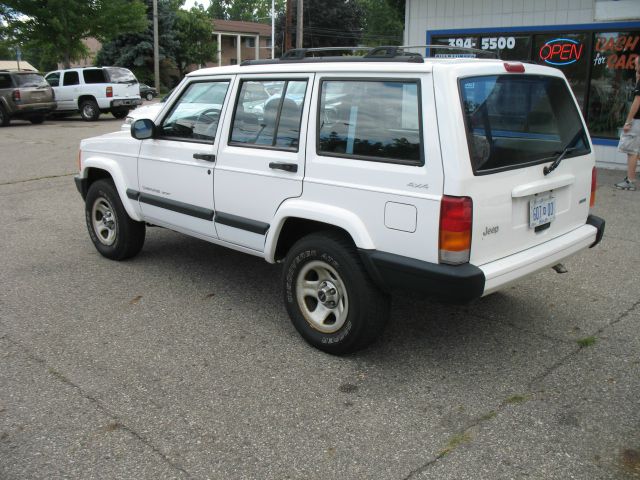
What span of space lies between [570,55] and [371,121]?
9.07 m

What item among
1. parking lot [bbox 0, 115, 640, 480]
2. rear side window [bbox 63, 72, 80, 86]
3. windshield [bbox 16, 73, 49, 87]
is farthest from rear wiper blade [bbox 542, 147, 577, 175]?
rear side window [bbox 63, 72, 80, 86]

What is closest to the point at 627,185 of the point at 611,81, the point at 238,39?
the point at 611,81

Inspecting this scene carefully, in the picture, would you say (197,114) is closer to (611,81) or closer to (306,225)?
(306,225)

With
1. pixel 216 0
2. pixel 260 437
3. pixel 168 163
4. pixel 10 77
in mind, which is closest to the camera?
pixel 260 437

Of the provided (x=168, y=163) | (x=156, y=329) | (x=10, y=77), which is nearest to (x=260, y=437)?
(x=156, y=329)

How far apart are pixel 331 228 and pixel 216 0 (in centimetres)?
11374

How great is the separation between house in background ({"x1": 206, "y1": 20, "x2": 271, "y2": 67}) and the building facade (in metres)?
59.5

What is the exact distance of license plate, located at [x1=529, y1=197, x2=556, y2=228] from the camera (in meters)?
3.76

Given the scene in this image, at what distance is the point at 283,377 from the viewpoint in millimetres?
3740

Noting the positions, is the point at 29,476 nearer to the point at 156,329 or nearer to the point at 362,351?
the point at 156,329

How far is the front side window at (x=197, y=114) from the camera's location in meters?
4.70

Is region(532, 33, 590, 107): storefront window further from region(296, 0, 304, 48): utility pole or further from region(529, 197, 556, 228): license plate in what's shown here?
region(296, 0, 304, 48): utility pole

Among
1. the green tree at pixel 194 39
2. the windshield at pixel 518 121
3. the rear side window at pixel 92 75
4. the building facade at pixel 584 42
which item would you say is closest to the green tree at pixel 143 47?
the green tree at pixel 194 39

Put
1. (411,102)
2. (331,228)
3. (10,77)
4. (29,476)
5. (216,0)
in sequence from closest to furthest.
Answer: (29,476), (411,102), (331,228), (10,77), (216,0)
